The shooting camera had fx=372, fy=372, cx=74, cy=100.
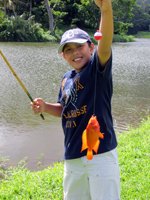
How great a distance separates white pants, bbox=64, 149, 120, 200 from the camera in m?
2.34

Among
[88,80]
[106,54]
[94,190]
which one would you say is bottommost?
[94,190]

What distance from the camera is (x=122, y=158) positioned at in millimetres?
4699

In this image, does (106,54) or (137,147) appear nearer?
(106,54)

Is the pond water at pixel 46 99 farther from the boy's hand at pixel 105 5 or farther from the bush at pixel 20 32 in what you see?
the bush at pixel 20 32

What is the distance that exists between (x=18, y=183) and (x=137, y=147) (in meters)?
1.87

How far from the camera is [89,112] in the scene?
2.38m

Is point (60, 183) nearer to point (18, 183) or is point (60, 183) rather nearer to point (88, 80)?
point (18, 183)

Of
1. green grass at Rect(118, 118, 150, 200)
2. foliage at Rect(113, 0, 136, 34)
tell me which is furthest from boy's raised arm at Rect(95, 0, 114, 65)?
foliage at Rect(113, 0, 136, 34)

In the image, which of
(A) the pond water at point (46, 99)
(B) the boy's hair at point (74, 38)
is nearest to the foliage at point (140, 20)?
(A) the pond water at point (46, 99)

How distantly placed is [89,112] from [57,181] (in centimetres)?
185

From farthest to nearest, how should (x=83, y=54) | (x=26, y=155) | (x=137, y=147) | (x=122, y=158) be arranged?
1. (x=26, y=155)
2. (x=137, y=147)
3. (x=122, y=158)
4. (x=83, y=54)

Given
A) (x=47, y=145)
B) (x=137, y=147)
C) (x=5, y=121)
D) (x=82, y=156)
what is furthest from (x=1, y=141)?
(x=82, y=156)

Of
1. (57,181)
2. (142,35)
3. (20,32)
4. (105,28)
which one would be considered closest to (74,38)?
(105,28)

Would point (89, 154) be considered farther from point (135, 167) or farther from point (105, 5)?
point (135, 167)
